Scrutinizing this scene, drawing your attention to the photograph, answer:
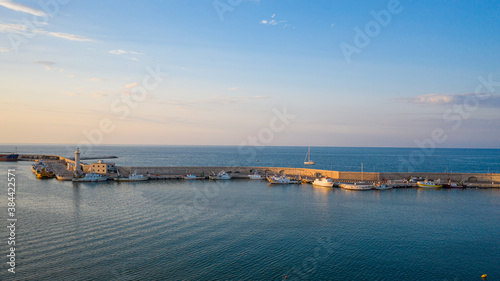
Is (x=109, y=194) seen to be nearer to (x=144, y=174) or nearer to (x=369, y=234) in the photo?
(x=144, y=174)

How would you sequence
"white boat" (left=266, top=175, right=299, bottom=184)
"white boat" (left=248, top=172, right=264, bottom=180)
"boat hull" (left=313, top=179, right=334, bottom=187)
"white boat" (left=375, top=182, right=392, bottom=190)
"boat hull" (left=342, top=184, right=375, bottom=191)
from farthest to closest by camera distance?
"white boat" (left=248, top=172, right=264, bottom=180), "white boat" (left=266, top=175, right=299, bottom=184), "boat hull" (left=313, top=179, right=334, bottom=187), "white boat" (left=375, top=182, right=392, bottom=190), "boat hull" (left=342, top=184, right=375, bottom=191)

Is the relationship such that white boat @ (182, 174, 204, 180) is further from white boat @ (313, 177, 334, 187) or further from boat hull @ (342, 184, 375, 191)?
boat hull @ (342, 184, 375, 191)

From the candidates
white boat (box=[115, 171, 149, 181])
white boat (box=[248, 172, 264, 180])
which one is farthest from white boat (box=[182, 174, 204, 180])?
white boat (box=[248, 172, 264, 180])

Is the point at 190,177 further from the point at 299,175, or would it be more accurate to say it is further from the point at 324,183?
the point at 324,183

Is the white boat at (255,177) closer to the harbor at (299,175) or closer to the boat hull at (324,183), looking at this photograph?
the harbor at (299,175)

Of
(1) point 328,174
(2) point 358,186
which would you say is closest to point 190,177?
(1) point 328,174

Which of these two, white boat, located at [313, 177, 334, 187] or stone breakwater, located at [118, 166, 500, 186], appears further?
stone breakwater, located at [118, 166, 500, 186]

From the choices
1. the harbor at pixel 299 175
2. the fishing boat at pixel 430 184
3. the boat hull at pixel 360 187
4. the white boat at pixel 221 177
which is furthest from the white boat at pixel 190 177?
the fishing boat at pixel 430 184

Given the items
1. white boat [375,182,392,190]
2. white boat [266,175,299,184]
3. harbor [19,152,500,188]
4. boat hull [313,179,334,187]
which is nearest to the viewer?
white boat [375,182,392,190]

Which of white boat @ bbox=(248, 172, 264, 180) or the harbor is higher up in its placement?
the harbor
